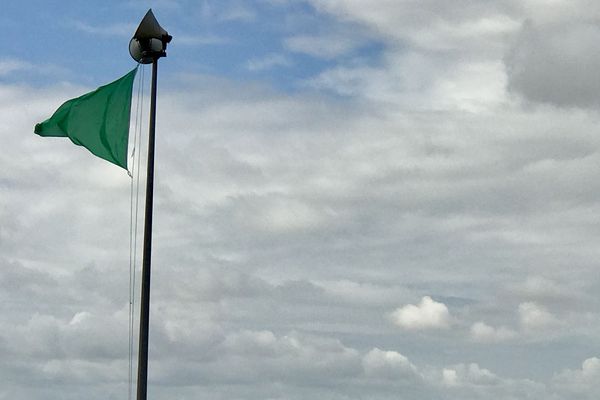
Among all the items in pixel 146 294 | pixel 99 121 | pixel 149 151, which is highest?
pixel 99 121

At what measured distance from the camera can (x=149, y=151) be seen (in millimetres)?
27094

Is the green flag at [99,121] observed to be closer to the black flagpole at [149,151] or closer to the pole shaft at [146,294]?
the black flagpole at [149,151]

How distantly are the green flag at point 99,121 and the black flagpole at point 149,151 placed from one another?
178 cm

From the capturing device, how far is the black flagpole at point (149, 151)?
25.2m

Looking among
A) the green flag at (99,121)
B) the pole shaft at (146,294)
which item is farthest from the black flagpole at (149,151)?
the green flag at (99,121)

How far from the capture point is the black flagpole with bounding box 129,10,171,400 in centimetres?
2519

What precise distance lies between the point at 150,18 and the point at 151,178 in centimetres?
449

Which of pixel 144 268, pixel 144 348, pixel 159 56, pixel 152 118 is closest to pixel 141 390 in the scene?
pixel 144 348

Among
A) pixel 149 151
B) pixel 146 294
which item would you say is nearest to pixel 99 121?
pixel 149 151

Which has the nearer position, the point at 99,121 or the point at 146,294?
the point at 146,294

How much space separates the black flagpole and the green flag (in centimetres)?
178

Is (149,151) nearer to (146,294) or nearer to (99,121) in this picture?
(99,121)

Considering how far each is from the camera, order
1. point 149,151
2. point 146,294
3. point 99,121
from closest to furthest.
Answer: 1. point 146,294
2. point 149,151
3. point 99,121

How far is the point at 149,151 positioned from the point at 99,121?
116 inches
